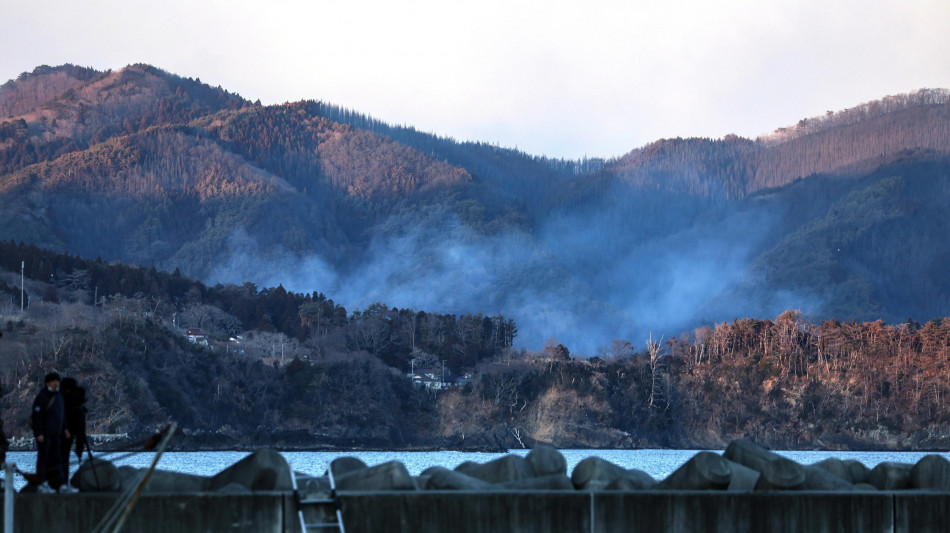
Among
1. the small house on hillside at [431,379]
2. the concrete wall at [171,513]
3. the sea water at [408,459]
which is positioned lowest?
the sea water at [408,459]

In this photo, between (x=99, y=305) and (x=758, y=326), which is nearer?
(x=99, y=305)

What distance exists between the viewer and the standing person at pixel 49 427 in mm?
15898

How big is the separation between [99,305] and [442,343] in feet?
164

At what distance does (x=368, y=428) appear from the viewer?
143m

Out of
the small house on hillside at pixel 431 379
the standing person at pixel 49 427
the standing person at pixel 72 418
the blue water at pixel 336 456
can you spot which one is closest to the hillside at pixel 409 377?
the small house on hillside at pixel 431 379

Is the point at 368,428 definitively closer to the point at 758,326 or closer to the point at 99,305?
the point at 99,305

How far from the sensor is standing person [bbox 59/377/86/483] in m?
16.4

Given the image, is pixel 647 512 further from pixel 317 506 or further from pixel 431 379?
pixel 431 379

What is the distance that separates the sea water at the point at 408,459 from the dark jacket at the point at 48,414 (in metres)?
1.06

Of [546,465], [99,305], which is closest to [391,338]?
[99,305]

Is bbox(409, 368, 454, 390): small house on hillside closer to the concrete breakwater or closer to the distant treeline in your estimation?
the distant treeline

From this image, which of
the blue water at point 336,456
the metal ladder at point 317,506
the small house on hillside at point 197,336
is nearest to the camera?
the metal ladder at point 317,506

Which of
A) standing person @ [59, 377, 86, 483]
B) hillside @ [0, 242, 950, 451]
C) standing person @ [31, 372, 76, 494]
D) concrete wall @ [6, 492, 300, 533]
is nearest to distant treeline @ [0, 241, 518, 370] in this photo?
hillside @ [0, 242, 950, 451]

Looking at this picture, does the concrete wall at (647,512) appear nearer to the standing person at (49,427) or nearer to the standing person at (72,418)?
the standing person at (72,418)
